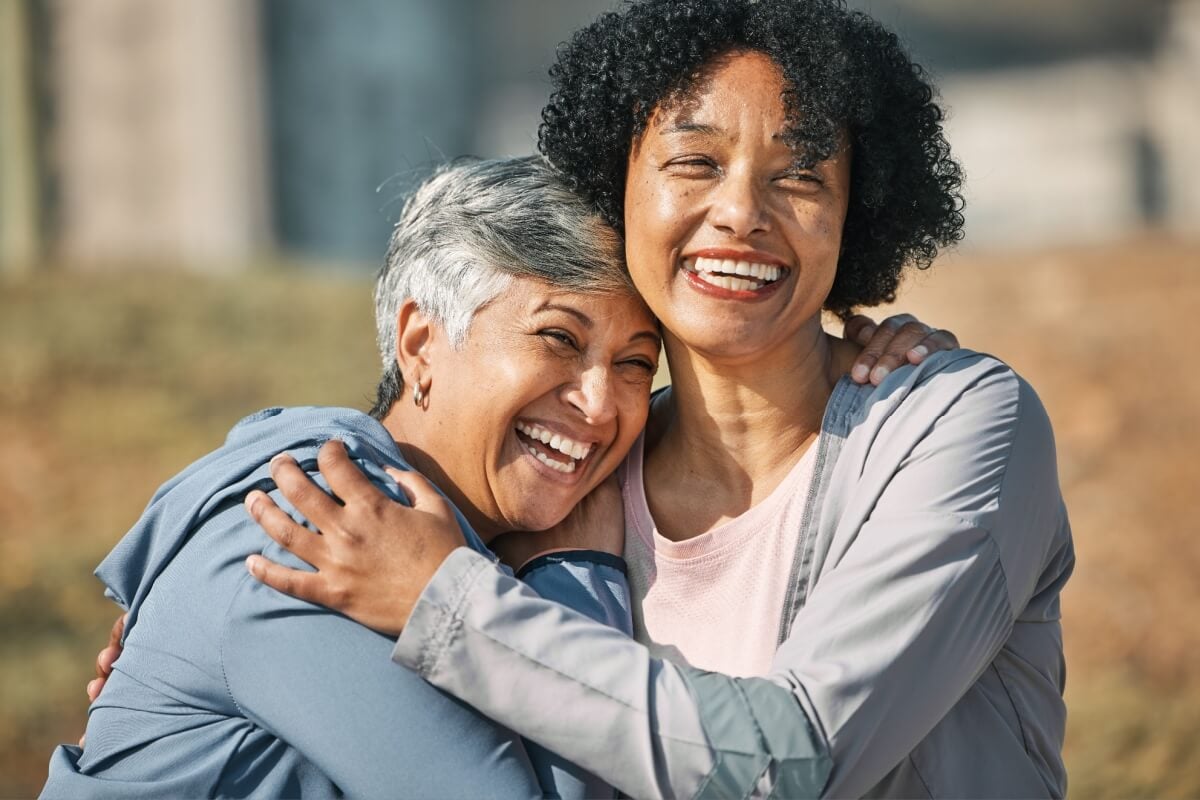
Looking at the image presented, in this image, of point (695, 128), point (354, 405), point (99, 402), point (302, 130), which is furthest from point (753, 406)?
point (302, 130)

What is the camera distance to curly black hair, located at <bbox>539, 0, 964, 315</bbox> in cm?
304

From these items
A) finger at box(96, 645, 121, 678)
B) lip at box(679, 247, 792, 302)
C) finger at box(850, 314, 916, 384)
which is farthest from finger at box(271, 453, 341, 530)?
finger at box(850, 314, 916, 384)

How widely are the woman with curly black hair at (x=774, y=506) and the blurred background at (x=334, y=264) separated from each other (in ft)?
1.58

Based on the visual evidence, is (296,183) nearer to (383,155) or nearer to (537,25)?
(383,155)

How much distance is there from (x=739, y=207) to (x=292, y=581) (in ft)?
3.77

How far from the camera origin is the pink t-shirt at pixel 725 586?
2965 millimetres

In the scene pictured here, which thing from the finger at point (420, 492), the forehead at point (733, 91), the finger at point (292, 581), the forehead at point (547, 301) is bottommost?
the finger at point (292, 581)

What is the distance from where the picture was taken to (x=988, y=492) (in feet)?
8.84

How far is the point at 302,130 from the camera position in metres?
14.3

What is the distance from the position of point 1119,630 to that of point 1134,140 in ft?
37.6

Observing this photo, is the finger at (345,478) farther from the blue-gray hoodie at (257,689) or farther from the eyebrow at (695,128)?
the eyebrow at (695,128)

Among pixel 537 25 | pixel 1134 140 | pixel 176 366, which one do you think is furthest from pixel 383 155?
pixel 1134 140

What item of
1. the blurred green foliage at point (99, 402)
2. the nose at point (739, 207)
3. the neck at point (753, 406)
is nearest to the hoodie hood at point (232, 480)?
the neck at point (753, 406)

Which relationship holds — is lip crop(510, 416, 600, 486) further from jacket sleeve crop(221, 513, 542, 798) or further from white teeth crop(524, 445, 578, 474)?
jacket sleeve crop(221, 513, 542, 798)
